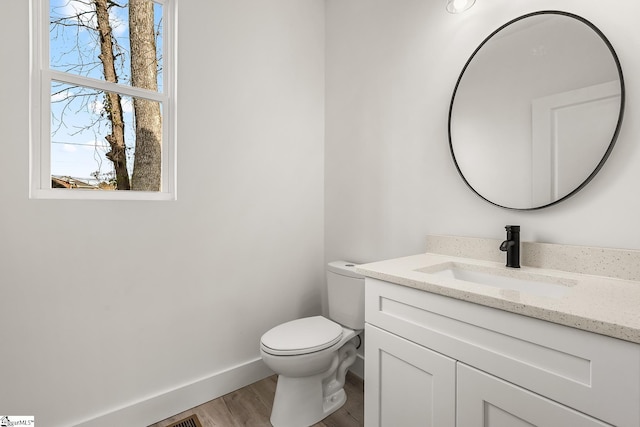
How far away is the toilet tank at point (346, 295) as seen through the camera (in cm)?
178

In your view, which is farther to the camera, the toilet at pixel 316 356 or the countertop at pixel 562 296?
the toilet at pixel 316 356

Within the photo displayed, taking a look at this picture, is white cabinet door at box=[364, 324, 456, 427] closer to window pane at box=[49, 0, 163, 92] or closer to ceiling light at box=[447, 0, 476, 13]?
ceiling light at box=[447, 0, 476, 13]

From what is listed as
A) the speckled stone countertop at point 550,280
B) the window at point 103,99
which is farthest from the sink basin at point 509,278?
the window at point 103,99

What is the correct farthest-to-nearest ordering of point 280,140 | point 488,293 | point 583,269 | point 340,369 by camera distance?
point 280,140, point 340,369, point 583,269, point 488,293

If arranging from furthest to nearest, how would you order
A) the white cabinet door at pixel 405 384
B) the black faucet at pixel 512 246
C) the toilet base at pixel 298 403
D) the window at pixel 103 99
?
the toilet base at pixel 298 403 < the window at pixel 103 99 < the black faucet at pixel 512 246 < the white cabinet door at pixel 405 384

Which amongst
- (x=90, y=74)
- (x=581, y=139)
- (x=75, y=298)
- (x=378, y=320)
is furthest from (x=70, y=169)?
(x=581, y=139)

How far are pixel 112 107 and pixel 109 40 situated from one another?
1.20 feet

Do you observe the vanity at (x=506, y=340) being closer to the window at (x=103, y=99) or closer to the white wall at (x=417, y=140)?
the white wall at (x=417, y=140)

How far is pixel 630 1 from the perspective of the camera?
→ 103 centimetres

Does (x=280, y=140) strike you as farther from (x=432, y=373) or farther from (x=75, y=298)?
(x=432, y=373)

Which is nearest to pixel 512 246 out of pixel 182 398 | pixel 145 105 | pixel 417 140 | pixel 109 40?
pixel 417 140

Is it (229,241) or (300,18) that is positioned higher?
(300,18)

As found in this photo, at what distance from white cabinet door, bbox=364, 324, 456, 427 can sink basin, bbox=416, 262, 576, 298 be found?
323 mm

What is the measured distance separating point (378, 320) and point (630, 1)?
55.9 inches
